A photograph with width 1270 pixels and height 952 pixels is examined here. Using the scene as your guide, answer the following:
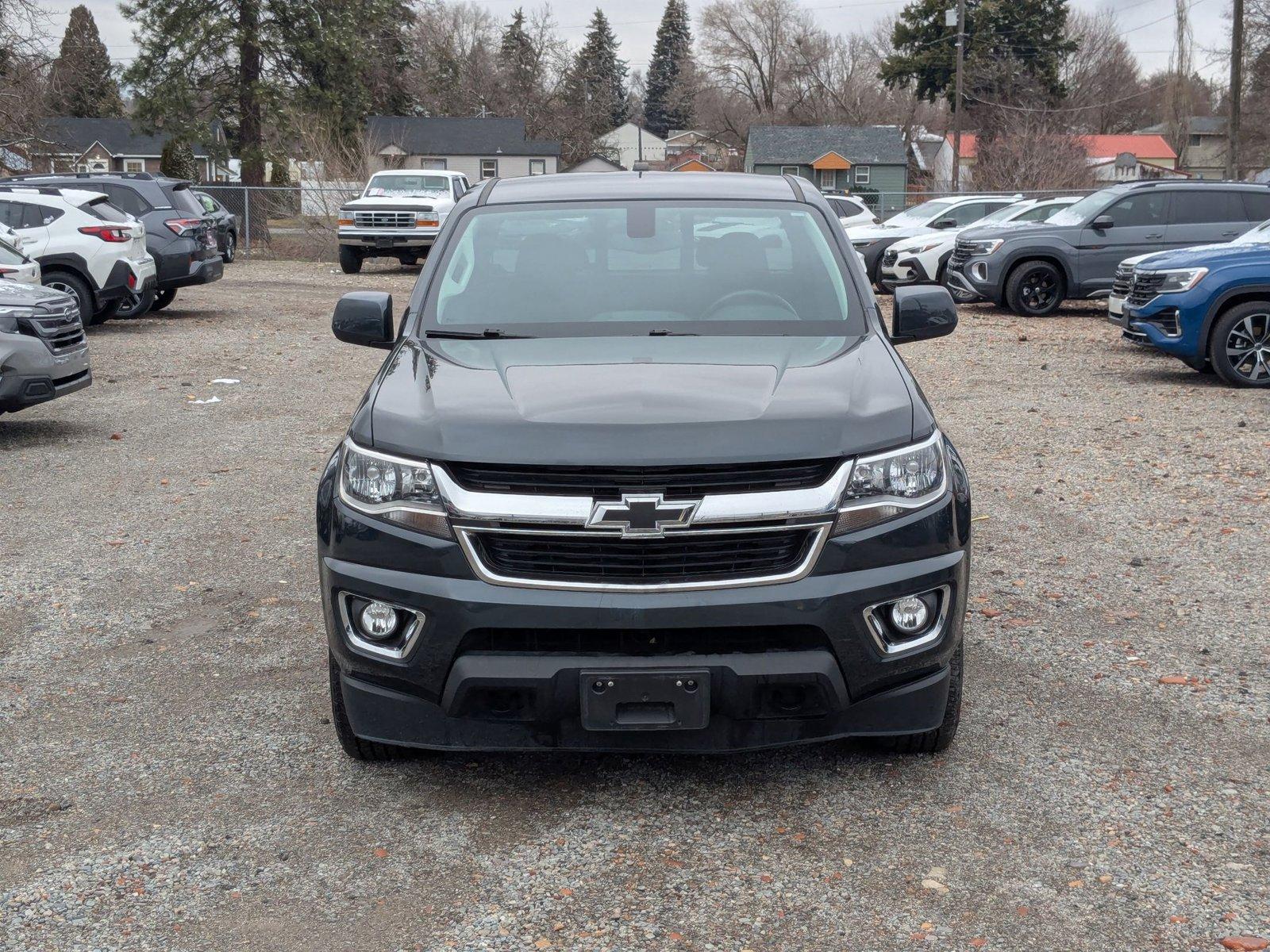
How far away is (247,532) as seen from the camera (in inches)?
292

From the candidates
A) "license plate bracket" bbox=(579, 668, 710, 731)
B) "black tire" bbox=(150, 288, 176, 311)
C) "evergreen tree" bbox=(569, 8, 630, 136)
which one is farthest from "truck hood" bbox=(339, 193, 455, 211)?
"evergreen tree" bbox=(569, 8, 630, 136)

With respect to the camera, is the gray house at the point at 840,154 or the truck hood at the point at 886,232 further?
the gray house at the point at 840,154

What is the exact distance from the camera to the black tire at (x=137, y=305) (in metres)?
18.3

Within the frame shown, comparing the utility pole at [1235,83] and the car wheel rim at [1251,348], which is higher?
the utility pole at [1235,83]

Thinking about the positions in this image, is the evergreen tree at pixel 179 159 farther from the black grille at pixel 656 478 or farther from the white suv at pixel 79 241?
the black grille at pixel 656 478

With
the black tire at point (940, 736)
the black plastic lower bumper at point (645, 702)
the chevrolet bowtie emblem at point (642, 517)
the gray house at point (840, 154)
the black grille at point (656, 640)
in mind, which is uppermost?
the gray house at point (840, 154)

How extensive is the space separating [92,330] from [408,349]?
14.9 m

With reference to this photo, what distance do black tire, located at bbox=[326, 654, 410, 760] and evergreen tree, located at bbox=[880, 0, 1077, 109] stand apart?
64.3m

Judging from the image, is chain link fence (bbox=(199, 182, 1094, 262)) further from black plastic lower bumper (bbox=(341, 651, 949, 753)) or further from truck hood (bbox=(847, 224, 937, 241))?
black plastic lower bumper (bbox=(341, 651, 949, 753))

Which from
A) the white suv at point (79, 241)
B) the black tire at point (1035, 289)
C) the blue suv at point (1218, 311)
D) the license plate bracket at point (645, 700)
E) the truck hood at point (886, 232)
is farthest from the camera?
the truck hood at point (886, 232)

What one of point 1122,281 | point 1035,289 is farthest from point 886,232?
point 1122,281

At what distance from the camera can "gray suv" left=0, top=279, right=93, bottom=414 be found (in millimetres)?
9773

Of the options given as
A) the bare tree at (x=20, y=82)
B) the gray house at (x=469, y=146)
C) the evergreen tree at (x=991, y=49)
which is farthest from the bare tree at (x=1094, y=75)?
the bare tree at (x=20, y=82)

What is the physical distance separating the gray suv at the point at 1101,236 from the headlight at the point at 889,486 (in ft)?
52.4
